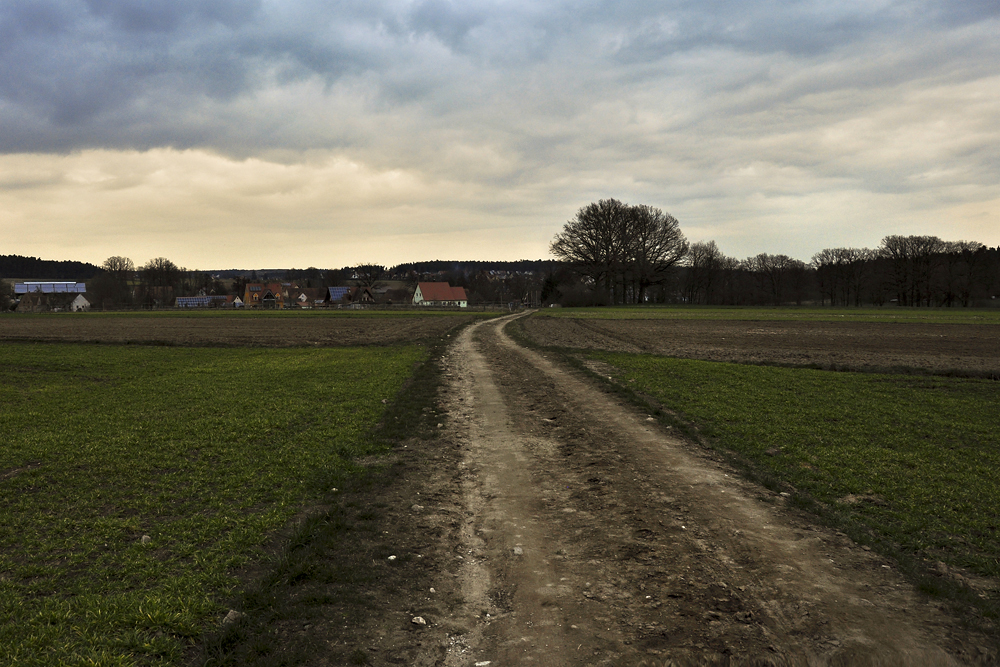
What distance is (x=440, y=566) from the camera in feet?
18.3

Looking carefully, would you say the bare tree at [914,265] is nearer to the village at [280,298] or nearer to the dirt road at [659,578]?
the village at [280,298]

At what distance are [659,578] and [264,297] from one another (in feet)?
545

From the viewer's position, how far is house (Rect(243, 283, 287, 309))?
154m

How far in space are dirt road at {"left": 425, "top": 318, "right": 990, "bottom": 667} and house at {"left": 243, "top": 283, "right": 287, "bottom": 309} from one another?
518 feet

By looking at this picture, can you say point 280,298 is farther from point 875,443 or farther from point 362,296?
point 875,443

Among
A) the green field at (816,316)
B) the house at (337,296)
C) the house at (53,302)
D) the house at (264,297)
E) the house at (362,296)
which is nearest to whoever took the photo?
the green field at (816,316)

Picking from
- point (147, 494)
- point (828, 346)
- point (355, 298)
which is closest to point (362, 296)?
point (355, 298)

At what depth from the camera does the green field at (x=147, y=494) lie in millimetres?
4508

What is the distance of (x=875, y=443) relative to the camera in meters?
10.1

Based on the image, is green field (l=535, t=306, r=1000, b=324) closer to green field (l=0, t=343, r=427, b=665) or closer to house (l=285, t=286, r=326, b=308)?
green field (l=0, t=343, r=427, b=665)

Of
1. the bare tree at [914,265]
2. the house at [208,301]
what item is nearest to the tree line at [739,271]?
the bare tree at [914,265]

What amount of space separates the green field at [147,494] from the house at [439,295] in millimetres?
118801

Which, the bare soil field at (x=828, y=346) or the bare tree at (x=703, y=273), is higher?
the bare tree at (x=703, y=273)

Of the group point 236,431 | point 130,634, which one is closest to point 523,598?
point 130,634
